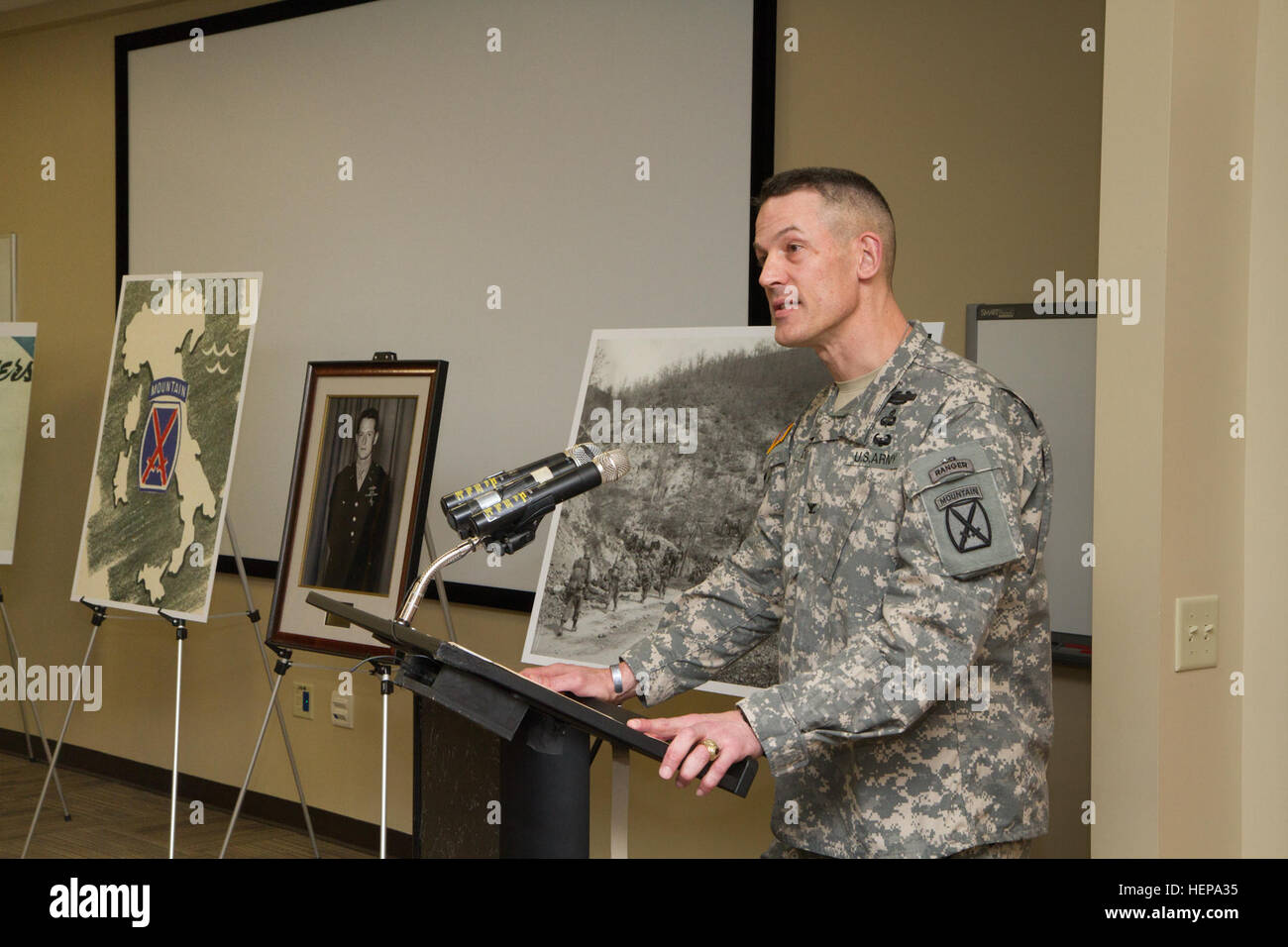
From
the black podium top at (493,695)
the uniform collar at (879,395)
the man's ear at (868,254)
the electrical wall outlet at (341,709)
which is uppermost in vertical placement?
the man's ear at (868,254)

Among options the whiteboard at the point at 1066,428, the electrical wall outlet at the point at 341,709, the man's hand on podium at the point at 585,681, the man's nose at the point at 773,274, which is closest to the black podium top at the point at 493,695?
the man's hand on podium at the point at 585,681

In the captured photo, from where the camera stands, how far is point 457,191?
3.77 meters

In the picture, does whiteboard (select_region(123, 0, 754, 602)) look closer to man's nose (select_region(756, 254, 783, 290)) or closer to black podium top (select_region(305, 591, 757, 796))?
man's nose (select_region(756, 254, 783, 290))

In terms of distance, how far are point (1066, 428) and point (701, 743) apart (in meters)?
1.41

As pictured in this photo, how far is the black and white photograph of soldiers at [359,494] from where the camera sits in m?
3.09

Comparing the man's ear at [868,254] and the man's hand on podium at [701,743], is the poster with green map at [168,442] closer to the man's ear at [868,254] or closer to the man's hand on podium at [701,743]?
the man's ear at [868,254]

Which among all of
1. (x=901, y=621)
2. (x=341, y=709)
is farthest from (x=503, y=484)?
(x=341, y=709)

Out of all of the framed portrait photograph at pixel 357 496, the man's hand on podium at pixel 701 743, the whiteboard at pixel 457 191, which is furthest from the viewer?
the whiteboard at pixel 457 191

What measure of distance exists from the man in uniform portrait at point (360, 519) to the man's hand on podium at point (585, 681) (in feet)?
4.32

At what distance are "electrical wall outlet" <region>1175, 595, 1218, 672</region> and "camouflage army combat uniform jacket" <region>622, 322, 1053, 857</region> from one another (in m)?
0.21

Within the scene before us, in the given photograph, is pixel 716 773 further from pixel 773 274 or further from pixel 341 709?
pixel 341 709

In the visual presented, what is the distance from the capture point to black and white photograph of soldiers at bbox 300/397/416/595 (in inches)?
122

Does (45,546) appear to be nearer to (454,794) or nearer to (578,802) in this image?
(454,794)
